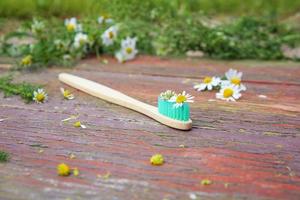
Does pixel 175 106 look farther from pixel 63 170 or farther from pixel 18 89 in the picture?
pixel 18 89

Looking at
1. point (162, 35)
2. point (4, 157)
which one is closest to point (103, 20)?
point (162, 35)

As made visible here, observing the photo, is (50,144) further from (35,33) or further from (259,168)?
(35,33)

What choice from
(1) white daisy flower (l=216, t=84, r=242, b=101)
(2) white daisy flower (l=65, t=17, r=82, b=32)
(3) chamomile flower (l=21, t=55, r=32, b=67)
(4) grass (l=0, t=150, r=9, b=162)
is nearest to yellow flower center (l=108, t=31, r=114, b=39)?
(2) white daisy flower (l=65, t=17, r=82, b=32)

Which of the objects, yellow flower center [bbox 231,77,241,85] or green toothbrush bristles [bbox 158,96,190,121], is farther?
yellow flower center [bbox 231,77,241,85]

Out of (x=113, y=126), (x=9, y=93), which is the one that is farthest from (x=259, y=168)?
(x=9, y=93)

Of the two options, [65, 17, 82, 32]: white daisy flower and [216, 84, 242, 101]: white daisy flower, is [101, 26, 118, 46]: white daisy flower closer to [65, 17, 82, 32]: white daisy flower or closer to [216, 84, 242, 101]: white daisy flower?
[65, 17, 82, 32]: white daisy flower

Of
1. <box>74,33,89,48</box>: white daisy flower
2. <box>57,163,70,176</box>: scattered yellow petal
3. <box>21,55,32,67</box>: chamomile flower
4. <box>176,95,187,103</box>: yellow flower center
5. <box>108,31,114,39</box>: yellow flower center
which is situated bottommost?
Answer: <box>57,163,70,176</box>: scattered yellow petal
